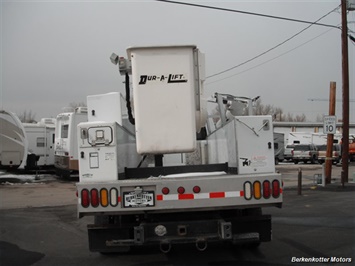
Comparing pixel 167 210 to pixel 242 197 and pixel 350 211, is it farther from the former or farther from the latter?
pixel 350 211

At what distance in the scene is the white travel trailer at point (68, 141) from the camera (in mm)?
19188

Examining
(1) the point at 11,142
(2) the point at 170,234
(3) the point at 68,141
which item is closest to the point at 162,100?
(2) the point at 170,234

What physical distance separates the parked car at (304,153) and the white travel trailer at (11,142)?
25304mm

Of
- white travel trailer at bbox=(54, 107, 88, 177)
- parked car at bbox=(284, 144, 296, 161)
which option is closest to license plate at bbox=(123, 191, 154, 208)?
white travel trailer at bbox=(54, 107, 88, 177)

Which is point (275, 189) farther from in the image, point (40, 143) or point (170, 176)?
point (40, 143)

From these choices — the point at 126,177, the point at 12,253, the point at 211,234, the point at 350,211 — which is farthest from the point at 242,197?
Answer: the point at 350,211

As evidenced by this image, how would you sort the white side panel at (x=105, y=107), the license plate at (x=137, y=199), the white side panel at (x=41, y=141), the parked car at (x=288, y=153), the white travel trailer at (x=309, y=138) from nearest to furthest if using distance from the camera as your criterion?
the license plate at (x=137, y=199) < the white side panel at (x=105, y=107) < the white side panel at (x=41, y=141) < the parked car at (x=288, y=153) < the white travel trailer at (x=309, y=138)

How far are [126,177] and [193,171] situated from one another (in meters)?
0.94

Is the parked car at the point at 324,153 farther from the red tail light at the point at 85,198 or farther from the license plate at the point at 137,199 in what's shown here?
the red tail light at the point at 85,198

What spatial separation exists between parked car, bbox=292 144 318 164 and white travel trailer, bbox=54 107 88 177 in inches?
920

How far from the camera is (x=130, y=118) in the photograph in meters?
6.08

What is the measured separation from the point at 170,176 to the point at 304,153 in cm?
3399

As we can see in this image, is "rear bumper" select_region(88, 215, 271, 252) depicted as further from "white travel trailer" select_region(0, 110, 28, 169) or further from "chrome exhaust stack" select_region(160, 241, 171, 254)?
"white travel trailer" select_region(0, 110, 28, 169)

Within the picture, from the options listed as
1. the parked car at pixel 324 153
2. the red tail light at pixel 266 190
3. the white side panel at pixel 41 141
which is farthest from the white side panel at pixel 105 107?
the parked car at pixel 324 153
